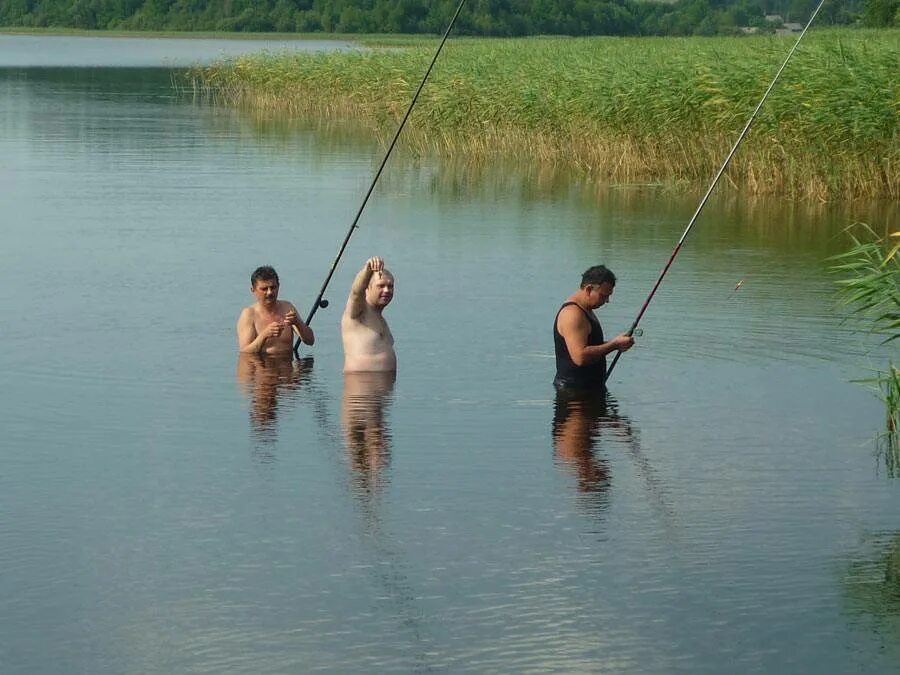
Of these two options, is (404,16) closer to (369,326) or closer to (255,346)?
(255,346)

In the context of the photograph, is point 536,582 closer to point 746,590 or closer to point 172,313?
point 746,590

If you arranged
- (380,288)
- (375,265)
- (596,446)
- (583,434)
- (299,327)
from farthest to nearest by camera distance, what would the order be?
(299,327) → (380,288) → (375,265) → (583,434) → (596,446)

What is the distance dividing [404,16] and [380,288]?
88206 mm

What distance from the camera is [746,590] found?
6.80 m

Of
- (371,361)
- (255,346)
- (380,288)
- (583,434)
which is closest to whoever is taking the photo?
(583,434)

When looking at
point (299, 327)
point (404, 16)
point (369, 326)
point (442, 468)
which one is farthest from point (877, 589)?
point (404, 16)

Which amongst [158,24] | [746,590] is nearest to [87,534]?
[746,590]

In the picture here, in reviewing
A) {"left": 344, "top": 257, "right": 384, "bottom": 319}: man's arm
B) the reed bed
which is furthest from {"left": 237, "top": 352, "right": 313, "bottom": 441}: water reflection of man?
the reed bed

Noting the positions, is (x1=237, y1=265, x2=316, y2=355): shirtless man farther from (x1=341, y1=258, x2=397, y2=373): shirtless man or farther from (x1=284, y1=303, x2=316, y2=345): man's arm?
(x1=341, y1=258, x2=397, y2=373): shirtless man

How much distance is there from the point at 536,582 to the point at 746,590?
78 centimetres

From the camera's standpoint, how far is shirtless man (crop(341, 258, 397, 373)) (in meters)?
10.3

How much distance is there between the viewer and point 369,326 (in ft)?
35.1

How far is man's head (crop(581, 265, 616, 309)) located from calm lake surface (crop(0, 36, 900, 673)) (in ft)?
2.08

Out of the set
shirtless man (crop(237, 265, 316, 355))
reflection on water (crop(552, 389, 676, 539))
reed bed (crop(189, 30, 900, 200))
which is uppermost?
reed bed (crop(189, 30, 900, 200))
